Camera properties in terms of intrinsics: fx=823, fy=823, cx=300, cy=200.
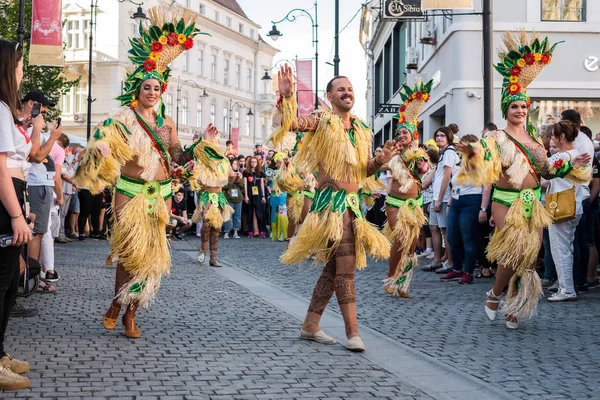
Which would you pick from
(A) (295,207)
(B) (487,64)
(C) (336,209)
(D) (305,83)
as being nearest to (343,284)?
(C) (336,209)

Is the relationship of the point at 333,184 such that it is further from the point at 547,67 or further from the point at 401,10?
the point at 547,67

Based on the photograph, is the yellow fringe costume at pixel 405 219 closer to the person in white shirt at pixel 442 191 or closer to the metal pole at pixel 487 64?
the person in white shirt at pixel 442 191

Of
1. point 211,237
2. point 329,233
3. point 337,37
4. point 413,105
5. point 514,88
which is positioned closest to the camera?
point 329,233

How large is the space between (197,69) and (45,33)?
60.2 m

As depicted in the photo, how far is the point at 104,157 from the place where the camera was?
21.6 ft

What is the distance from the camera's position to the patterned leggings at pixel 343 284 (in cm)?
643

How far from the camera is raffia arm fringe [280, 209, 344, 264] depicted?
21.2 ft

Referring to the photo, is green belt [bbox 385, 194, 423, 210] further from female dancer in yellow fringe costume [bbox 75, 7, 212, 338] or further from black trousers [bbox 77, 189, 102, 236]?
black trousers [bbox 77, 189, 102, 236]

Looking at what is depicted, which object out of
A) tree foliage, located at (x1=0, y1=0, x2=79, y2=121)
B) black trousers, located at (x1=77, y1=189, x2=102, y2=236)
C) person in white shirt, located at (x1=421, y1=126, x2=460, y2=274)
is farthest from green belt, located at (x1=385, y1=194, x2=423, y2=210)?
tree foliage, located at (x1=0, y1=0, x2=79, y2=121)

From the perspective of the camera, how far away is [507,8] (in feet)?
62.4

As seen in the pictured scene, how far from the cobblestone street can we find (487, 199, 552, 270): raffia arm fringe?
2.09 ft

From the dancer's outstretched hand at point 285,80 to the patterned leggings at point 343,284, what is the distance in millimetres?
A: 1134

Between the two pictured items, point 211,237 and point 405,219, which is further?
point 211,237

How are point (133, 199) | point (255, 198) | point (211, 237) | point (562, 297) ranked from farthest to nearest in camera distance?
point (255, 198) < point (211, 237) < point (562, 297) < point (133, 199)
